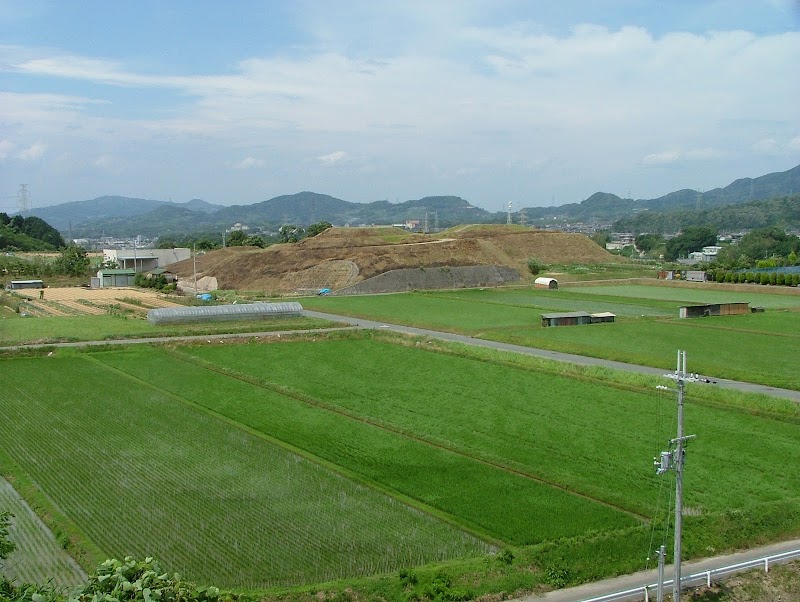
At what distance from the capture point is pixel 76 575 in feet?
36.6

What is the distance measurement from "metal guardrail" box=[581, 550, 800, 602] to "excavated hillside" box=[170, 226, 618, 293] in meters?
43.9

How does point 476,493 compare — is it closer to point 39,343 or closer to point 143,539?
point 143,539

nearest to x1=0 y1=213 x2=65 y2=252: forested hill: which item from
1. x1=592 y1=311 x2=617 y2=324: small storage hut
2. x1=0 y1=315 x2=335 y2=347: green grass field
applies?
x1=0 y1=315 x2=335 y2=347: green grass field

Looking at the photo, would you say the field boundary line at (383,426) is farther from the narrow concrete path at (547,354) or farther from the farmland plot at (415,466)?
the narrow concrete path at (547,354)

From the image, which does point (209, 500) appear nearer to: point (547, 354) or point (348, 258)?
point (547, 354)

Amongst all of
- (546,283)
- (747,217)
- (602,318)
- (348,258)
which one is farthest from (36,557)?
(747,217)

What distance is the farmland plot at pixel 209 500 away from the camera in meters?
11.6

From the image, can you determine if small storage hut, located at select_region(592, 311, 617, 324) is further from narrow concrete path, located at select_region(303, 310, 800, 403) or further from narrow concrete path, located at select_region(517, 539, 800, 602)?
narrow concrete path, located at select_region(517, 539, 800, 602)

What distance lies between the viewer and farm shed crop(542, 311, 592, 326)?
3462cm

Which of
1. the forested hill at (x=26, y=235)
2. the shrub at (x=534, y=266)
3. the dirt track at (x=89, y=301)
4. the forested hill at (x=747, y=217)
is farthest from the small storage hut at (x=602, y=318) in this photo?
the forested hill at (x=747, y=217)

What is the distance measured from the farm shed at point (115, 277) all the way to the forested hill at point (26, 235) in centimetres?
3351

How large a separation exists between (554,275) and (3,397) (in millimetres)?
45608

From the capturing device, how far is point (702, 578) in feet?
35.7

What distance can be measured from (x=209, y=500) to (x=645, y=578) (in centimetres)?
731
